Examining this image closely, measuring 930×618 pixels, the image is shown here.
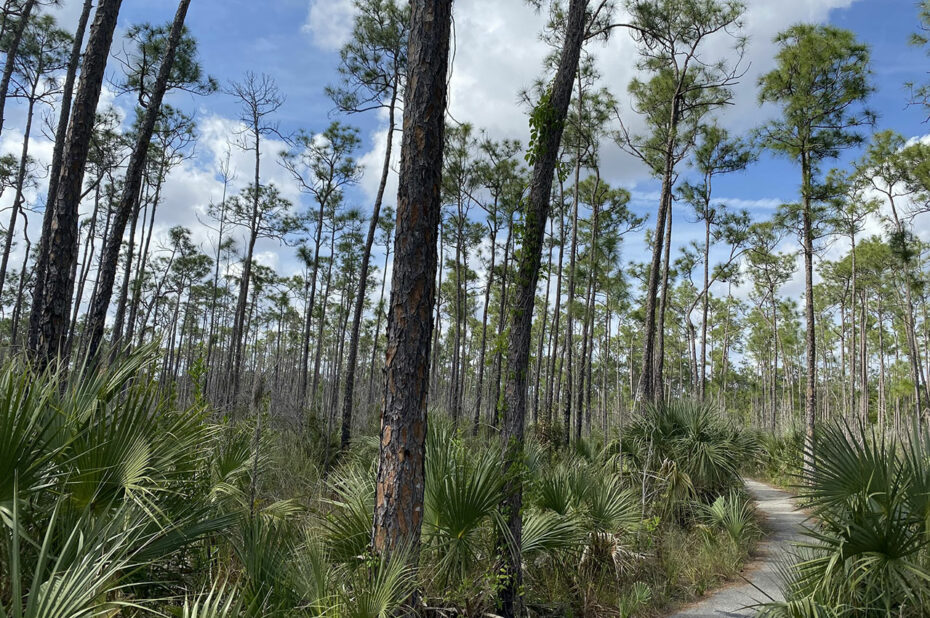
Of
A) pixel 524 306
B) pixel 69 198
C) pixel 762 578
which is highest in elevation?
pixel 69 198

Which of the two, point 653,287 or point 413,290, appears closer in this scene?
point 413,290

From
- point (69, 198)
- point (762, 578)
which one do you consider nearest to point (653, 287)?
point (762, 578)

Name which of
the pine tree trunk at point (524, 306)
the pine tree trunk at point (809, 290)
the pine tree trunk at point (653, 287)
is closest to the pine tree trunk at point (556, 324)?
the pine tree trunk at point (653, 287)

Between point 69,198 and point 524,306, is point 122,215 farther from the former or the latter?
point 524,306

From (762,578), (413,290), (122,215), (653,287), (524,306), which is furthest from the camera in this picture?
(653,287)

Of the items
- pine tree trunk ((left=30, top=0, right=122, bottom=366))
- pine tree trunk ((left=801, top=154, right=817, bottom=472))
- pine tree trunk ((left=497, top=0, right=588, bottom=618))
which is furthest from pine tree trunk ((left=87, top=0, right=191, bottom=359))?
pine tree trunk ((left=801, top=154, right=817, bottom=472))

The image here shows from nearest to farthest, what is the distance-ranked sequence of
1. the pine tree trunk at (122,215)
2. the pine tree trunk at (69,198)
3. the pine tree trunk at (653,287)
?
1. the pine tree trunk at (69,198)
2. the pine tree trunk at (122,215)
3. the pine tree trunk at (653,287)

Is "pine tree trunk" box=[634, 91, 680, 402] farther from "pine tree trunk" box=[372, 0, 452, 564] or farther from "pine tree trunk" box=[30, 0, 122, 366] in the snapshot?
"pine tree trunk" box=[30, 0, 122, 366]

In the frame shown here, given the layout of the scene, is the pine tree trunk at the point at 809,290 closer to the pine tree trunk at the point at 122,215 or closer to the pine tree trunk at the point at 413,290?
the pine tree trunk at the point at 413,290

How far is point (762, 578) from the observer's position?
725 cm

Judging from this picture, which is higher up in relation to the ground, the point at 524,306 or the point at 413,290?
the point at 524,306

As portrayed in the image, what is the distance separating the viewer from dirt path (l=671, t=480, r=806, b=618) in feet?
20.0

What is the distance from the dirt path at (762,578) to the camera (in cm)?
609

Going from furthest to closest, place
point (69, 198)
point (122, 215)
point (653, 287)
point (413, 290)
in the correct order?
point (653, 287), point (122, 215), point (69, 198), point (413, 290)
